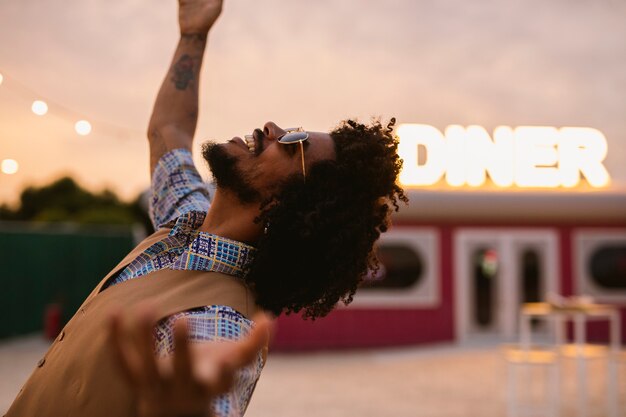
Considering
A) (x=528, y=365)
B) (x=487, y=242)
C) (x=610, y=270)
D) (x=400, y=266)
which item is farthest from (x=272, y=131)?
(x=610, y=270)

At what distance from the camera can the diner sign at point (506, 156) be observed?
1542 cm

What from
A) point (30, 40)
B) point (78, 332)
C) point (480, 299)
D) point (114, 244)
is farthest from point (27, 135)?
point (114, 244)

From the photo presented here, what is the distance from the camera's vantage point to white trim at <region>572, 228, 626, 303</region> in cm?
1565

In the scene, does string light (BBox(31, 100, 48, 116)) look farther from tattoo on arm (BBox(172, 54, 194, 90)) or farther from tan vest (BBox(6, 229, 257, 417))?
tan vest (BBox(6, 229, 257, 417))

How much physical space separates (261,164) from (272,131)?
0.35 ft

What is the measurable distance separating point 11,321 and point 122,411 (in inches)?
563

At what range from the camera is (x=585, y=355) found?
748 cm

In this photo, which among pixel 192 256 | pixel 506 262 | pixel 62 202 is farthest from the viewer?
pixel 62 202

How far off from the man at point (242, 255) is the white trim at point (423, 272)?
13199 millimetres

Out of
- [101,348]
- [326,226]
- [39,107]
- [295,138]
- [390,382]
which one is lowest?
[390,382]

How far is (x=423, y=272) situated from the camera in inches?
605

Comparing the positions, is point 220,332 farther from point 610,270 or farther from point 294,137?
point 610,270

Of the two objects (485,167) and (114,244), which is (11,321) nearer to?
(114,244)

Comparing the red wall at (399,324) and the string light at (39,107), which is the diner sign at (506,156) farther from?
the string light at (39,107)
